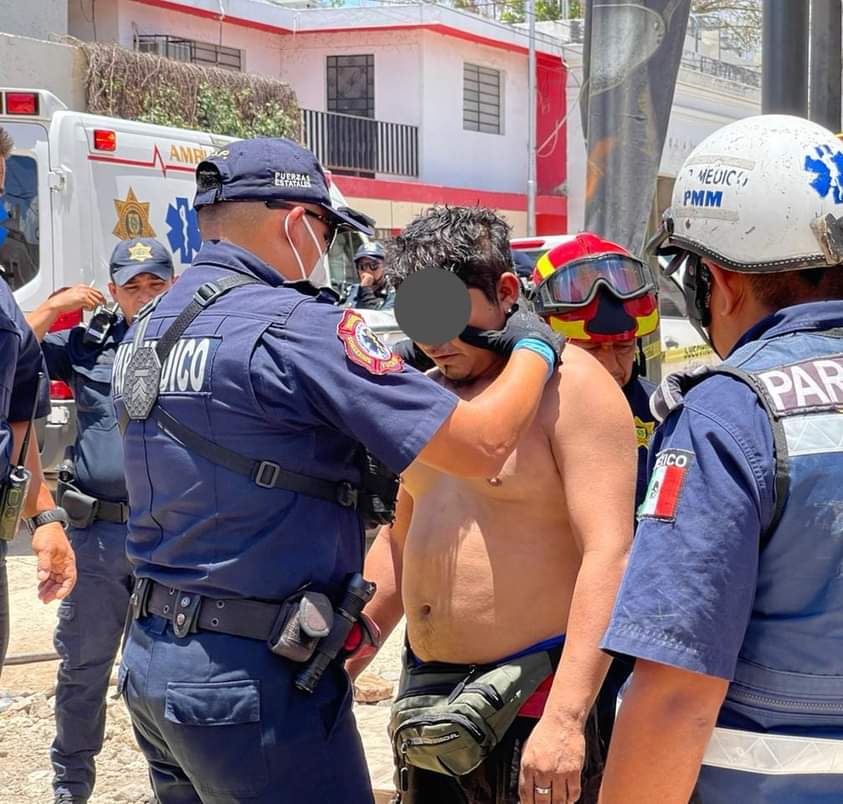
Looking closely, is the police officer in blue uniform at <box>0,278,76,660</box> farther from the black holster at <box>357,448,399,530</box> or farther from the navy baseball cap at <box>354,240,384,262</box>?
the navy baseball cap at <box>354,240,384,262</box>

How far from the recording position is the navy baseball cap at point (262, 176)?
9.56 ft

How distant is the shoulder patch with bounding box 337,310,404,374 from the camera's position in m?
2.64

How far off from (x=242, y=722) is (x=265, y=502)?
0.45 metres

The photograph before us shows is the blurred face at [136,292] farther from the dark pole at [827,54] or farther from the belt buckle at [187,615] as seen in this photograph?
the dark pole at [827,54]

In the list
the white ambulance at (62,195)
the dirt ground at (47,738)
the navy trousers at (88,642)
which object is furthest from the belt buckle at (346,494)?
the white ambulance at (62,195)

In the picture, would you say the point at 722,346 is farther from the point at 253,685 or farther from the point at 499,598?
the point at 253,685

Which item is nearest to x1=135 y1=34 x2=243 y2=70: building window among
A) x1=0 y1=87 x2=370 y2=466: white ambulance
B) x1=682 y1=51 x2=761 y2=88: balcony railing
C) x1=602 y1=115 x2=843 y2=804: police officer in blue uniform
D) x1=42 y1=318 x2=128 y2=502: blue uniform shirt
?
x1=682 y1=51 x2=761 y2=88: balcony railing

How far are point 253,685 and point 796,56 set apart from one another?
19.5 ft

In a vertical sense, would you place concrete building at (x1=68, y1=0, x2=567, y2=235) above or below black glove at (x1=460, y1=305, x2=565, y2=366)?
above

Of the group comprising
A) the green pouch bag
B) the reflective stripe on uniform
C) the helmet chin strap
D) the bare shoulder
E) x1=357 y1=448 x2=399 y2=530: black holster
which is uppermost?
the helmet chin strap

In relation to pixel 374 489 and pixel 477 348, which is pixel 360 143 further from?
pixel 374 489

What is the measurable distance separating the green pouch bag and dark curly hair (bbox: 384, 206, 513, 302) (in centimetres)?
87

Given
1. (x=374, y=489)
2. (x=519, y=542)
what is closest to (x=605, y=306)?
(x=519, y=542)

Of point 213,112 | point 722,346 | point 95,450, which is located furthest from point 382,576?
point 213,112
